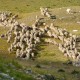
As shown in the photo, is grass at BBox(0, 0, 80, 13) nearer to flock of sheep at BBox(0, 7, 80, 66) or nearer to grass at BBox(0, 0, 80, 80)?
grass at BBox(0, 0, 80, 80)

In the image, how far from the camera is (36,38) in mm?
51156

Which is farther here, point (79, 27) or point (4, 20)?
point (4, 20)

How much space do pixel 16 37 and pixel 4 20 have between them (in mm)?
14275

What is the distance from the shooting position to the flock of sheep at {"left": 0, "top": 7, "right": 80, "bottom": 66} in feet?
151

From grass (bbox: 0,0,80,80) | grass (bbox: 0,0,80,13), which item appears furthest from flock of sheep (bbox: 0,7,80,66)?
grass (bbox: 0,0,80,13)

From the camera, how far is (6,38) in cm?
5375

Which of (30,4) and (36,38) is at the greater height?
(30,4)

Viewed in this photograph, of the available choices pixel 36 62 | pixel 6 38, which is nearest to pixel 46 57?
pixel 36 62

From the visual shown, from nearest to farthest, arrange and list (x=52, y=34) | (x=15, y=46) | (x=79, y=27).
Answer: (x=15, y=46) < (x=52, y=34) < (x=79, y=27)

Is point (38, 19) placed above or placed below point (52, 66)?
above

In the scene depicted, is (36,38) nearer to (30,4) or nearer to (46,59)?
(46,59)

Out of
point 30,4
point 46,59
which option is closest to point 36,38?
point 46,59

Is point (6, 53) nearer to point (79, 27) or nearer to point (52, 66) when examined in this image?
point (52, 66)

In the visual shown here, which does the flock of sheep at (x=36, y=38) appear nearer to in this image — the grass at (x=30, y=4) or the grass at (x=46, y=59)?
the grass at (x=46, y=59)
